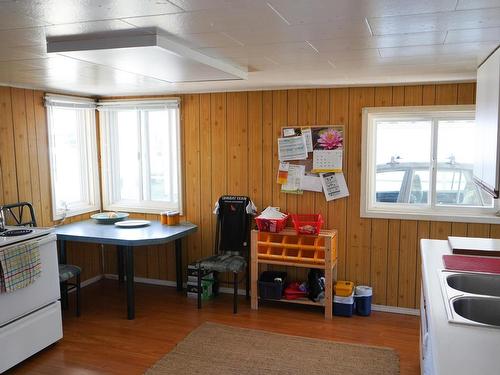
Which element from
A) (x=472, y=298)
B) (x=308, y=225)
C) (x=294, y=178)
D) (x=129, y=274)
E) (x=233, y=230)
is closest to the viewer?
(x=472, y=298)

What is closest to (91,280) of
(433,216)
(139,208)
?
(139,208)

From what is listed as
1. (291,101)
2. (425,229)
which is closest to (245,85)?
(291,101)

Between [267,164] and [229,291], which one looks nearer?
[267,164]

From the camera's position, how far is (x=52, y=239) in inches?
139

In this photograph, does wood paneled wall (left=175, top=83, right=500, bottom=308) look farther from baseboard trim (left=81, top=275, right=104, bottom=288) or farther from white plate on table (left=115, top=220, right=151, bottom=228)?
baseboard trim (left=81, top=275, right=104, bottom=288)

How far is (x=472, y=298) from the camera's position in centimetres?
206

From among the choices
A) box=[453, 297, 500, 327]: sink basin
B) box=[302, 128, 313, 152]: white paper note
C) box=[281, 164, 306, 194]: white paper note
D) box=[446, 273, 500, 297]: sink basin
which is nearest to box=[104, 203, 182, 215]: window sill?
box=[281, 164, 306, 194]: white paper note

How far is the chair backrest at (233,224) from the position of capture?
4.61 meters

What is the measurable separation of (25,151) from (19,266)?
58.7 inches

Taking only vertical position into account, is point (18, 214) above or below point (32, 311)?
above

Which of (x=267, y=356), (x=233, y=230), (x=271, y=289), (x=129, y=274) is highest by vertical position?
(x=233, y=230)

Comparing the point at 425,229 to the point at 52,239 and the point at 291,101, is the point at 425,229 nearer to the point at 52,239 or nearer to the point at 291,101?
the point at 291,101

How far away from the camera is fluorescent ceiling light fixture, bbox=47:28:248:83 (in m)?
2.24

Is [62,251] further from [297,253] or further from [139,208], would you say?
[297,253]
